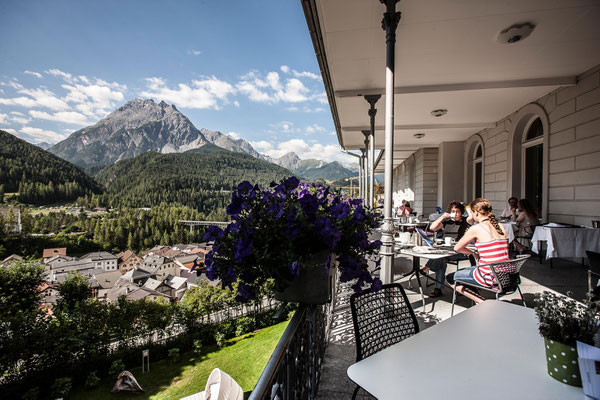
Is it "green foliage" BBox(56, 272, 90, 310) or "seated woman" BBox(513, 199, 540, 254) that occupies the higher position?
"seated woman" BBox(513, 199, 540, 254)

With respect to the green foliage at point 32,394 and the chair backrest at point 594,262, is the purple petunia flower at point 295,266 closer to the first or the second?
Result: the chair backrest at point 594,262

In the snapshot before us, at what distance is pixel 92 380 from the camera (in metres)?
28.7

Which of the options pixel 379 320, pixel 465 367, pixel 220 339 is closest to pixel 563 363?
pixel 465 367

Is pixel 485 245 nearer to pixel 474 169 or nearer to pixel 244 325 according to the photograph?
pixel 474 169

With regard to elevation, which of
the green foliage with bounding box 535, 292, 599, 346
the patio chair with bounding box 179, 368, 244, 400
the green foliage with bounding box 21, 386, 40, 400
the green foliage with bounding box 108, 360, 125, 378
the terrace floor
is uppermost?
the green foliage with bounding box 535, 292, 599, 346

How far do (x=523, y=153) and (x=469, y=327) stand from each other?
7.53 metres

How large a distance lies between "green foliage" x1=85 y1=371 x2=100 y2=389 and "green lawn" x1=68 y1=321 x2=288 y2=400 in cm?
56

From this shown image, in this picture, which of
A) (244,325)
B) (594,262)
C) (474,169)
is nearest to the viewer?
(594,262)

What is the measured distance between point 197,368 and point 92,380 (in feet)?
36.1

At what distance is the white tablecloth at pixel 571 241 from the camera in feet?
14.1

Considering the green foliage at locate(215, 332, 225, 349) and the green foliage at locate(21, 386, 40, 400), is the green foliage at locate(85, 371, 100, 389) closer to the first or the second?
the green foliage at locate(21, 386, 40, 400)

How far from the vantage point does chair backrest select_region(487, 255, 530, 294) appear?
2591mm

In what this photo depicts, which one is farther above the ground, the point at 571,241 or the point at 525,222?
the point at 525,222

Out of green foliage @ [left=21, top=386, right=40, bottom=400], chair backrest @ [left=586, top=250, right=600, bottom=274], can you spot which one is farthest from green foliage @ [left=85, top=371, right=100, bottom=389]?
chair backrest @ [left=586, top=250, right=600, bottom=274]
